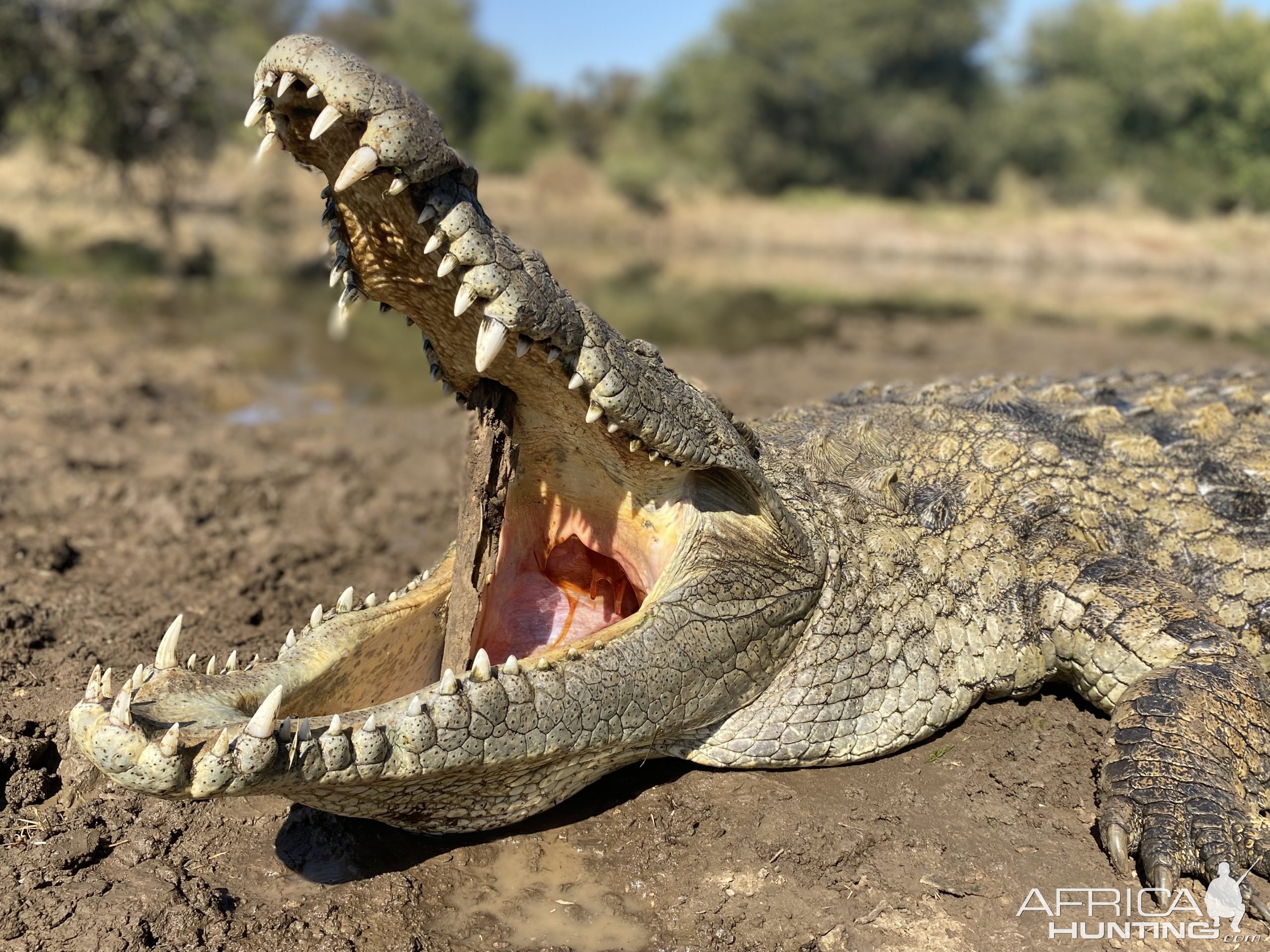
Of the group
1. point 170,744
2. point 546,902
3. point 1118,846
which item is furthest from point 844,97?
point 170,744

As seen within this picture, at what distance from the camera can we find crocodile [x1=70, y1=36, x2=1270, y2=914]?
2.18m

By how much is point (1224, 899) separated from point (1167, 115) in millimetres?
56256

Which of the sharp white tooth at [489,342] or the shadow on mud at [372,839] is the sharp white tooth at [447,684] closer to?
the shadow on mud at [372,839]

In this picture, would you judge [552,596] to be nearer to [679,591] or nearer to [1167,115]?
[679,591]

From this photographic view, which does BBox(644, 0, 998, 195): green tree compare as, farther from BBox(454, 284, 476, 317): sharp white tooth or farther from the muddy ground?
BBox(454, 284, 476, 317): sharp white tooth

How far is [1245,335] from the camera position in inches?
603

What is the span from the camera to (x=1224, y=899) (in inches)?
102

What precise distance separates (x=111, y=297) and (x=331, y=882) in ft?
41.6

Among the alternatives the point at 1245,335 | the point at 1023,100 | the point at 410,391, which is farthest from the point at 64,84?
the point at 1023,100

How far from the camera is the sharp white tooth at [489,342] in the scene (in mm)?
2213

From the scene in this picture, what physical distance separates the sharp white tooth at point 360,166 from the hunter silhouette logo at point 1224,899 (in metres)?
2.85

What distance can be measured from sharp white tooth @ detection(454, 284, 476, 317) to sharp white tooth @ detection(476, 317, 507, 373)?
0.22 ft

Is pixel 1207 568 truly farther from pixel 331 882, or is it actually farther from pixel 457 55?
pixel 457 55

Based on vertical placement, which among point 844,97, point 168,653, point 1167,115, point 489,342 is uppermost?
point 1167,115
